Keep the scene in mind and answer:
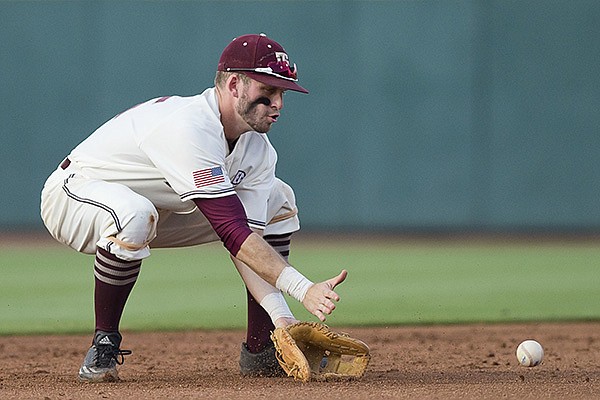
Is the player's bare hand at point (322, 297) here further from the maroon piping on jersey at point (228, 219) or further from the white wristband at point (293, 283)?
the maroon piping on jersey at point (228, 219)

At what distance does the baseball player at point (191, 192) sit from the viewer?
3533mm

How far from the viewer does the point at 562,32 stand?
11.7 m

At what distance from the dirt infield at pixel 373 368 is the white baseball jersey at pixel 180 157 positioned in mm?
658

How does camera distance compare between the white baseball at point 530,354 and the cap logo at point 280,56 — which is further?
the white baseball at point 530,354

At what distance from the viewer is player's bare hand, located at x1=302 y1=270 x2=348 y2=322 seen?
3.27 meters

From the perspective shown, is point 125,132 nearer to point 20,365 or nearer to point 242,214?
point 242,214

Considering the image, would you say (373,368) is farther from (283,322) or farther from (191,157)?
(191,157)

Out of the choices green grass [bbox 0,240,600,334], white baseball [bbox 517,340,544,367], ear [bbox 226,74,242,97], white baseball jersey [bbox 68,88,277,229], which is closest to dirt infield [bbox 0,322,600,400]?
white baseball [bbox 517,340,544,367]

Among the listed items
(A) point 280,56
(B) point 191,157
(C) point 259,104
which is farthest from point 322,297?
(A) point 280,56

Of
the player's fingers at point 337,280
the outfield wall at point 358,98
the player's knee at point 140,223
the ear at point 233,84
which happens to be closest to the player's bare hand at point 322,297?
the player's fingers at point 337,280

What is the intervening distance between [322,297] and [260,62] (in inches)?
33.8

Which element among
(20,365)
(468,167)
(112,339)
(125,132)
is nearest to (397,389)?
(112,339)

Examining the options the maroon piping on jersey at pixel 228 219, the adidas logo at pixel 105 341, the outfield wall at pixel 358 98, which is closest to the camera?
the maroon piping on jersey at pixel 228 219

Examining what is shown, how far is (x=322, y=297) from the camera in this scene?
3.29 m
